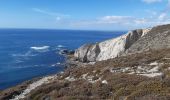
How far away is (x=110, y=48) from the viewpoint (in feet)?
264

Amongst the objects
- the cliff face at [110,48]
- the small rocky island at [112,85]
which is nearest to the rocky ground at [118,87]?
the small rocky island at [112,85]

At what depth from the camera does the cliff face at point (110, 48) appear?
75438mm

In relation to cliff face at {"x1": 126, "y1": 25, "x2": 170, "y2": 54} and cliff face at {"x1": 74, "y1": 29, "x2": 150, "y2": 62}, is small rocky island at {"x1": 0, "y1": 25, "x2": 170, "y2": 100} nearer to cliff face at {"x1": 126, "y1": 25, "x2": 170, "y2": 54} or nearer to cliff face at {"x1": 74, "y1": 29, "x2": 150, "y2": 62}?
cliff face at {"x1": 126, "y1": 25, "x2": 170, "y2": 54}

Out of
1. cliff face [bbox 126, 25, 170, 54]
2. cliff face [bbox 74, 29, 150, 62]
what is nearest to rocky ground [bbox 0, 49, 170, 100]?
cliff face [bbox 126, 25, 170, 54]

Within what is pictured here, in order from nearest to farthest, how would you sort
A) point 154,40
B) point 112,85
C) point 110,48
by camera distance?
point 112,85 → point 154,40 → point 110,48

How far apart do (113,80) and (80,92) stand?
3.32 metres

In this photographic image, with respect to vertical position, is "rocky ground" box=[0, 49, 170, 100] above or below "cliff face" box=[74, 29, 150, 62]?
above

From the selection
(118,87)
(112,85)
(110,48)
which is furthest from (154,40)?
(118,87)

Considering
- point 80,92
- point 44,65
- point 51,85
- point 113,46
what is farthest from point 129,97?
point 44,65

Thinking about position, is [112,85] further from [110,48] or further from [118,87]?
[110,48]

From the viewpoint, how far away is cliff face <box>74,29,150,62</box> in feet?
247

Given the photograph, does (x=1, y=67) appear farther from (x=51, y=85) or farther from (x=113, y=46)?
(x=51, y=85)

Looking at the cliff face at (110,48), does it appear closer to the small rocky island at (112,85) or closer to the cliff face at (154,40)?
the cliff face at (154,40)

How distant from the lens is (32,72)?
80188mm
